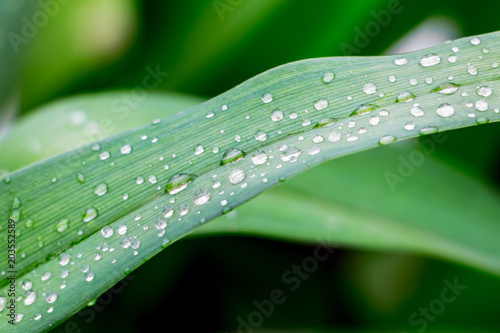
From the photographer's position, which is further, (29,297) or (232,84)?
(232,84)

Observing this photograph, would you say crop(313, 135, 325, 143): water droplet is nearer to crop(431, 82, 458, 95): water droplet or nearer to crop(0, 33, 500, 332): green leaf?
crop(0, 33, 500, 332): green leaf

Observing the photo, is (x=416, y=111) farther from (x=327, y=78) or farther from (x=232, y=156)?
(x=232, y=156)

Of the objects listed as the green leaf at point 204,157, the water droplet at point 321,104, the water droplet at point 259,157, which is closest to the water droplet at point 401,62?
the green leaf at point 204,157

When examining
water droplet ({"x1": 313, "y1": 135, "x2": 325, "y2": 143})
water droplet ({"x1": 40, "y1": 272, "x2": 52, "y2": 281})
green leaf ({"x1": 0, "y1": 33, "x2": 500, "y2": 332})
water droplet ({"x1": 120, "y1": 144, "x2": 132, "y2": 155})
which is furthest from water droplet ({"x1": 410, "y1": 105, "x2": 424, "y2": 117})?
water droplet ({"x1": 40, "y1": 272, "x2": 52, "y2": 281})

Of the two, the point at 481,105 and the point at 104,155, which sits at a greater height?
the point at 104,155

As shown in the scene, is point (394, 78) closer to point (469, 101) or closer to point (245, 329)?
point (469, 101)

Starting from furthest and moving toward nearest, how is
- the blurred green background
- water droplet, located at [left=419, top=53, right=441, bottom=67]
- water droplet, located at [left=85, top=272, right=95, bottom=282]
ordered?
the blurred green background < water droplet, located at [left=419, top=53, right=441, bottom=67] < water droplet, located at [left=85, top=272, right=95, bottom=282]

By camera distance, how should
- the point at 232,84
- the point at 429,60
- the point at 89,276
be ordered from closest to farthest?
the point at 89,276 < the point at 429,60 < the point at 232,84

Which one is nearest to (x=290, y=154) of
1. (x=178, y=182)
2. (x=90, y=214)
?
(x=178, y=182)
